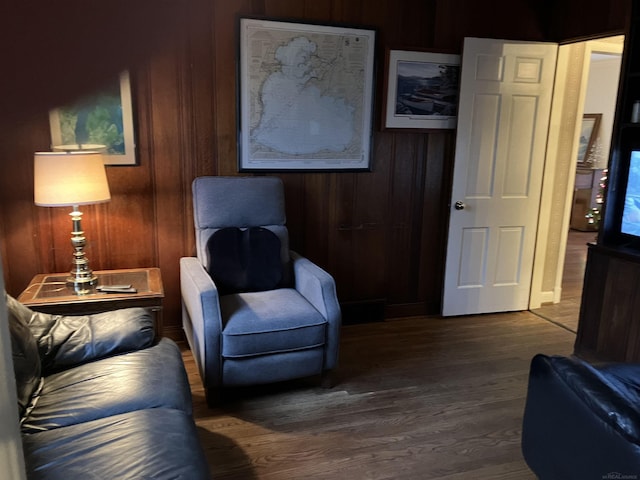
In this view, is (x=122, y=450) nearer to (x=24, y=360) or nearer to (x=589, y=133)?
(x=24, y=360)

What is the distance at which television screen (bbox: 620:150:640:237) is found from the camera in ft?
9.52

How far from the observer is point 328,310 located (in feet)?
8.67

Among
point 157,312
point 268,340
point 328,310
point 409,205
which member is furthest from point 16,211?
point 409,205

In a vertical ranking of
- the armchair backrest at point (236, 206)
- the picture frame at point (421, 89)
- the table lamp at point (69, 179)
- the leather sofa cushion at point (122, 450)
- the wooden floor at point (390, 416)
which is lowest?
the wooden floor at point (390, 416)

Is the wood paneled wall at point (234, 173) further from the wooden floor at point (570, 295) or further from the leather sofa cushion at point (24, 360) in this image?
the leather sofa cushion at point (24, 360)

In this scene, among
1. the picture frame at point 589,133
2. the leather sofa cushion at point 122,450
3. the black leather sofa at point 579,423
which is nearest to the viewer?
the black leather sofa at point 579,423

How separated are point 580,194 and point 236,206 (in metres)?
6.16

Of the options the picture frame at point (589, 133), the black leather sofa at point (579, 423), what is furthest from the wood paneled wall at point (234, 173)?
the picture frame at point (589, 133)

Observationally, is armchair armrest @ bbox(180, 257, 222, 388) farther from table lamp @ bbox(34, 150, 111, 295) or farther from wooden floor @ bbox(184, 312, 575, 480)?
table lamp @ bbox(34, 150, 111, 295)

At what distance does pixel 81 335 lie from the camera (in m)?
2.09

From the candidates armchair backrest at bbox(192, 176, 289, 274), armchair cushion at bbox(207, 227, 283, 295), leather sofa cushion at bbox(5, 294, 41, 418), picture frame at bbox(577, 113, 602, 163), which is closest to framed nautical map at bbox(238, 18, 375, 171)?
armchair backrest at bbox(192, 176, 289, 274)

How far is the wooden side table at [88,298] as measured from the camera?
2.46m

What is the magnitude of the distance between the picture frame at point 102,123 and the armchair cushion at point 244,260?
29.9 inches

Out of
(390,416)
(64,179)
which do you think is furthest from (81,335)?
(390,416)
